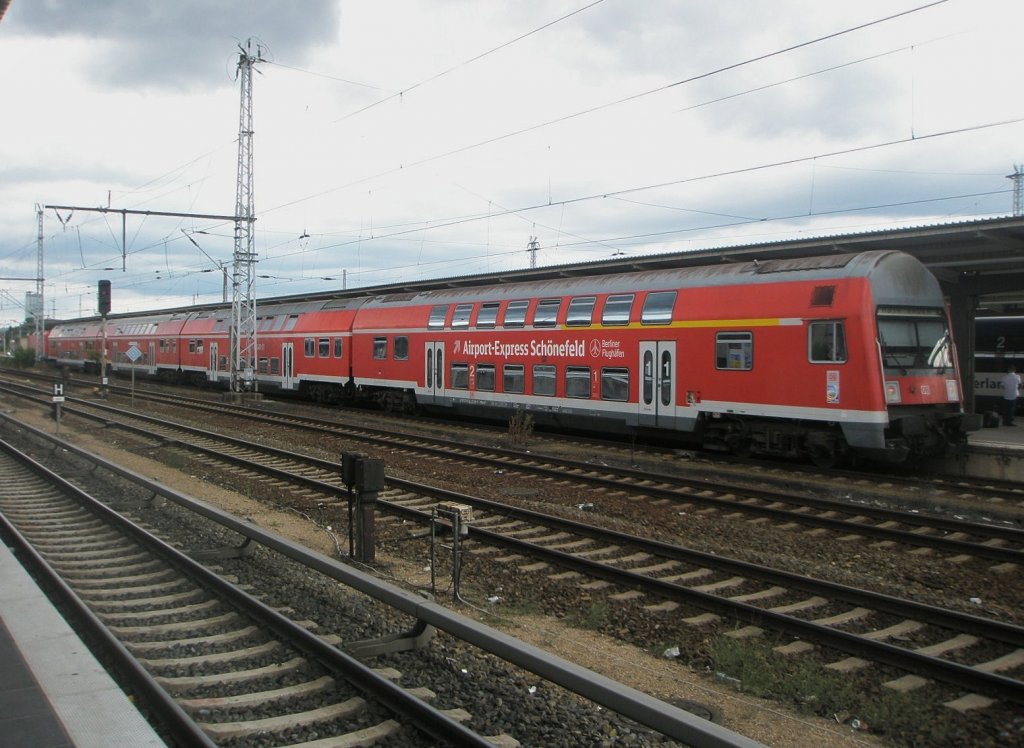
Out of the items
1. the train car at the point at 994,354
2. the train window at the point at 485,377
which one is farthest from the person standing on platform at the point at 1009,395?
the train window at the point at 485,377

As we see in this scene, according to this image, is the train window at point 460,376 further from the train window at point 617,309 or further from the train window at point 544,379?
the train window at point 617,309

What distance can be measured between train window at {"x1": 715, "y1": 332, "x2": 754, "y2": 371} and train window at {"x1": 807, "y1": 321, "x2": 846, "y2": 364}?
111 cm

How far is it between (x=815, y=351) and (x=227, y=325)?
2703 centimetres

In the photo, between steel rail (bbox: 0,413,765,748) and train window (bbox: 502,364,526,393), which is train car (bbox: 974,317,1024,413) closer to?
train window (bbox: 502,364,526,393)

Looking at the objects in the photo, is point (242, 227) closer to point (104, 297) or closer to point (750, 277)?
point (104, 297)

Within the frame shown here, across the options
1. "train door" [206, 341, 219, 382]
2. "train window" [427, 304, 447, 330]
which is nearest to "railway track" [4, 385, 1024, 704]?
"train window" [427, 304, 447, 330]

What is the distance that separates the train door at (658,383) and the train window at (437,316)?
23.2ft

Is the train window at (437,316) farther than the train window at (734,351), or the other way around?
the train window at (437,316)

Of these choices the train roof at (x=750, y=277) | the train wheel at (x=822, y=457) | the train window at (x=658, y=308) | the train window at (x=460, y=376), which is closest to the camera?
the train roof at (x=750, y=277)

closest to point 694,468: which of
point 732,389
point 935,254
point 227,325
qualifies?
point 732,389

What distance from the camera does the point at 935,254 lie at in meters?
15.3

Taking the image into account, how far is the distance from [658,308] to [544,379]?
353cm

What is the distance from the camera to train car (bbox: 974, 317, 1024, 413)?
2208 centimetres

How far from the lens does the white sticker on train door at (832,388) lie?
12695 mm
